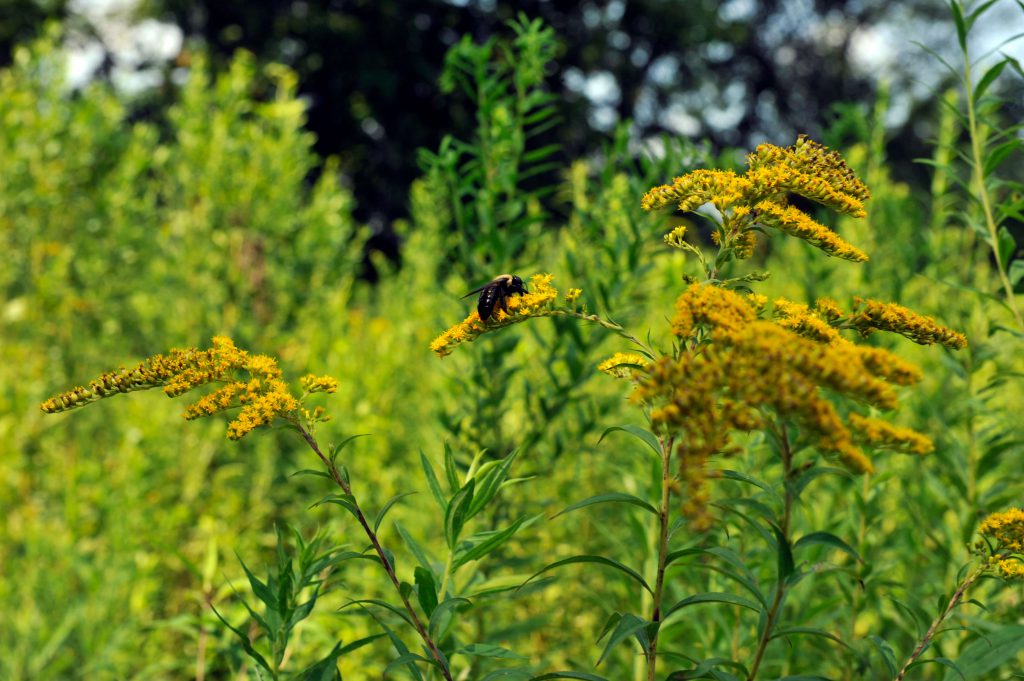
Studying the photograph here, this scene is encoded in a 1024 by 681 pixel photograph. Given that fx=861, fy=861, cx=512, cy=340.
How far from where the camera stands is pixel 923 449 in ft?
2.95

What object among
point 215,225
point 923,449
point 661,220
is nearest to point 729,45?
point 215,225

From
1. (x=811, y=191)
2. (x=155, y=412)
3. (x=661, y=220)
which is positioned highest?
(x=155, y=412)

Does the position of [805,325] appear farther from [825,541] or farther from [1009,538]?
[1009,538]

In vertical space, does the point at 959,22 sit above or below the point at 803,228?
above

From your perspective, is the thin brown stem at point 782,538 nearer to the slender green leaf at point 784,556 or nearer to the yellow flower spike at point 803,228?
the slender green leaf at point 784,556

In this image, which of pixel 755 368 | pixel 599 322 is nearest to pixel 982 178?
pixel 599 322

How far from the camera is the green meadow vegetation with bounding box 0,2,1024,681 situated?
3.64ft

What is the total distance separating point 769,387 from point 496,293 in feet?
2.12

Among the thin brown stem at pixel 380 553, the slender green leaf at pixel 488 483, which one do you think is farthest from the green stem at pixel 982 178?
the thin brown stem at pixel 380 553

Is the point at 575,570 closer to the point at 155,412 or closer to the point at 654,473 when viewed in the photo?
the point at 654,473

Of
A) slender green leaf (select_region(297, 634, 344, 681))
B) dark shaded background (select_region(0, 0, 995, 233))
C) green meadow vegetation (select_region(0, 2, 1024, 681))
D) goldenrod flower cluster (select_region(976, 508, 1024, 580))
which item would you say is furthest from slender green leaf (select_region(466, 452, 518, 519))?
dark shaded background (select_region(0, 0, 995, 233))

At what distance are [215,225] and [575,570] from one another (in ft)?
9.37

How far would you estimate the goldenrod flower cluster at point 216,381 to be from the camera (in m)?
1.08

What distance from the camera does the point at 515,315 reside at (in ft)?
3.95
